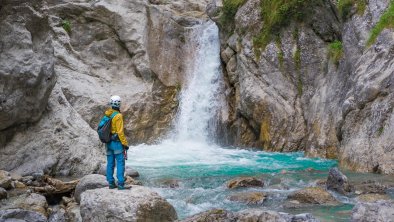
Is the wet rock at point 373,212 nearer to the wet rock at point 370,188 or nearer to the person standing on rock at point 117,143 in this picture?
the wet rock at point 370,188

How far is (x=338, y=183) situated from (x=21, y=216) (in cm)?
849

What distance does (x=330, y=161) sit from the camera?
66.8ft

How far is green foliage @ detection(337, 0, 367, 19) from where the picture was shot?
21.5 metres

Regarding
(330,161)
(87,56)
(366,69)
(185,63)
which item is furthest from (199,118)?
(366,69)

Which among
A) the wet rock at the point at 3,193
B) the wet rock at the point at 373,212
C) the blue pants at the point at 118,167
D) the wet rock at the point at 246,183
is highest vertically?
the blue pants at the point at 118,167

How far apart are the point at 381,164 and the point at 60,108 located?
480 inches

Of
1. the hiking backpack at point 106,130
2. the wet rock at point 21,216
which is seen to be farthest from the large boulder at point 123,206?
the wet rock at point 21,216

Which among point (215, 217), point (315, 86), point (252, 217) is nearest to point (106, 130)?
point (215, 217)

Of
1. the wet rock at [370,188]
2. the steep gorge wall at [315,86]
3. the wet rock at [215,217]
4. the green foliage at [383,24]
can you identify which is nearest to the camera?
the wet rock at [215,217]

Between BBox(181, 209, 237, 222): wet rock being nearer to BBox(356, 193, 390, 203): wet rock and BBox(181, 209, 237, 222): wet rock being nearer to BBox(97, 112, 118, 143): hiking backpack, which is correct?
BBox(97, 112, 118, 143): hiking backpack

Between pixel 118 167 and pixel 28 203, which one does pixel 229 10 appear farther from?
pixel 118 167

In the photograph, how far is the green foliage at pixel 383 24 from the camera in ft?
61.5

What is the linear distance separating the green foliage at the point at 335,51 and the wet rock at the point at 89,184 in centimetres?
1445

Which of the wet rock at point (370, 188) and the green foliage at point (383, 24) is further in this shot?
the green foliage at point (383, 24)
